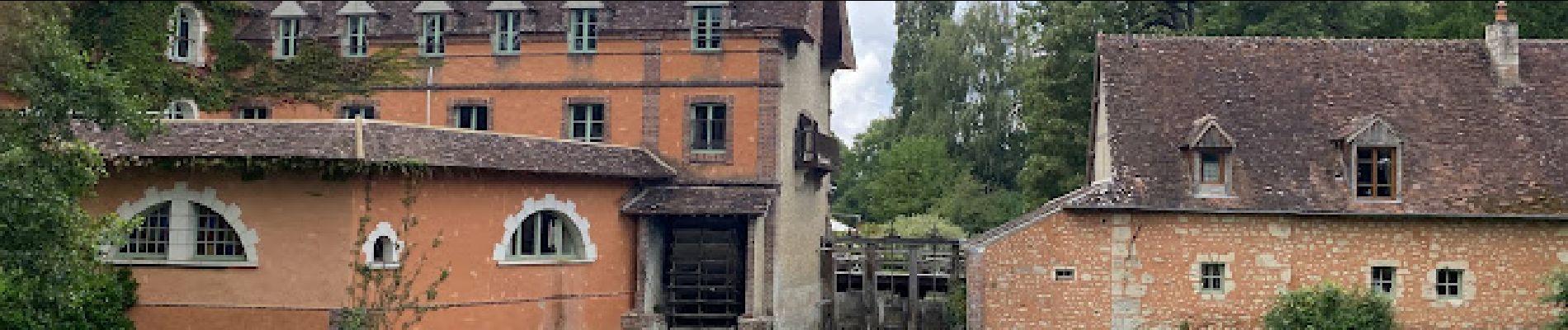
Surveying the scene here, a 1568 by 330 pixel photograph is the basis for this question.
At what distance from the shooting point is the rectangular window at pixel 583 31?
2865cm

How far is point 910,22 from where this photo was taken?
56.7 meters

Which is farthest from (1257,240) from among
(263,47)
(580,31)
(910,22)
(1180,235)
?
(910,22)

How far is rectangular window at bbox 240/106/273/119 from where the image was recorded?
30.4 meters

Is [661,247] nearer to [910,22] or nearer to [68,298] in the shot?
[68,298]

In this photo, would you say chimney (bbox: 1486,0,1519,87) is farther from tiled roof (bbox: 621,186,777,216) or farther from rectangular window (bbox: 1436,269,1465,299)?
tiled roof (bbox: 621,186,777,216)

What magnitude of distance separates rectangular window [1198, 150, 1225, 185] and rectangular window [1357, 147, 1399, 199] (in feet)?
6.98

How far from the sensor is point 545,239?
25078 mm

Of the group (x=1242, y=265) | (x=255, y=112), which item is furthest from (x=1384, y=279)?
(x=255, y=112)

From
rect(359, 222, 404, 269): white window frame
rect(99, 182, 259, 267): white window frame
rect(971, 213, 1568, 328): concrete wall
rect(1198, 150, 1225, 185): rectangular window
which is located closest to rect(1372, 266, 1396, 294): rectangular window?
rect(971, 213, 1568, 328): concrete wall

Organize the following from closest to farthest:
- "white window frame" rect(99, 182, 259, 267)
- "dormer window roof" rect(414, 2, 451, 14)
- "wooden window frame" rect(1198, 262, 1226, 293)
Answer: "white window frame" rect(99, 182, 259, 267), "wooden window frame" rect(1198, 262, 1226, 293), "dormer window roof" rect(414, 2, 451, 14)

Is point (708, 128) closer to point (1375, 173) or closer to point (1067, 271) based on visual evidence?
point (1067, 271)

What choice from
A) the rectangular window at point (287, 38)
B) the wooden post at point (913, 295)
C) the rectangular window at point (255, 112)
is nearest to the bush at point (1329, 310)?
the wooden post at point (913, 295)

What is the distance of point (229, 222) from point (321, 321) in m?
1.94

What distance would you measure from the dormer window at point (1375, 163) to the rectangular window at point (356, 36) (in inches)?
732
